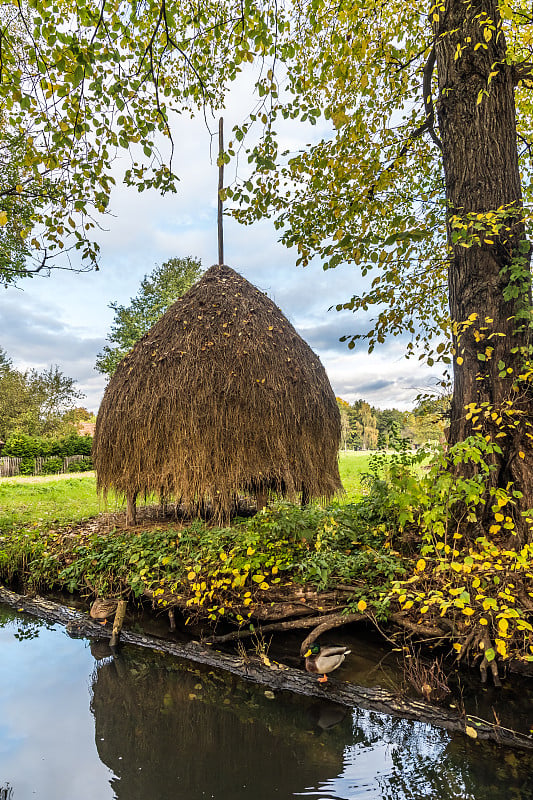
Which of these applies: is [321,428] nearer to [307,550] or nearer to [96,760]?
[307,550]

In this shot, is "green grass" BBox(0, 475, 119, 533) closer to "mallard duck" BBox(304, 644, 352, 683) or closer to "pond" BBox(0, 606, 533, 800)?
"pond" BBox(0, 606, 533, 800)

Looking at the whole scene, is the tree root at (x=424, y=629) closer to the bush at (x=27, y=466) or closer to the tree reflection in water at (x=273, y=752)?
the tree reflection in water at (x=273, y=752)

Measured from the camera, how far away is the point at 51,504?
11477 mm

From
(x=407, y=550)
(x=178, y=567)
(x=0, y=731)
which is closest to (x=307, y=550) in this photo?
(x=407, y=550)

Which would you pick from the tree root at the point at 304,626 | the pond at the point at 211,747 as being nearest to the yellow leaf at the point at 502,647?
the pond at the point at 211,747

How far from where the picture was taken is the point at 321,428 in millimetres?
7367

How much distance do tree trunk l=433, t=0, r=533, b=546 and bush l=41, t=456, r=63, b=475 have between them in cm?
2400

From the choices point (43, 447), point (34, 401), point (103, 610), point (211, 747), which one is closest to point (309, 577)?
point (211, 747)

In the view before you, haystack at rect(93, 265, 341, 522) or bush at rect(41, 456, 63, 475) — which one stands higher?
haystack at rect(93, 265, 341, 522)

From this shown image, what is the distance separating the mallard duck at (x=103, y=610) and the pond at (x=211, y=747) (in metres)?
0.79

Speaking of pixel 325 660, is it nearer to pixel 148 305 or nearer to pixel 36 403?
pixel 148 305

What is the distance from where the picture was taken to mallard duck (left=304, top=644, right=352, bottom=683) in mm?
3992

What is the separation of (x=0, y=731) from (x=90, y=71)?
5.24 metres

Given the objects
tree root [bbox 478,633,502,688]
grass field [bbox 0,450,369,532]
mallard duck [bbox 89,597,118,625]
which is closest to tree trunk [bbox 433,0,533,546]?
tree root [bbox 478,633,502,688]
